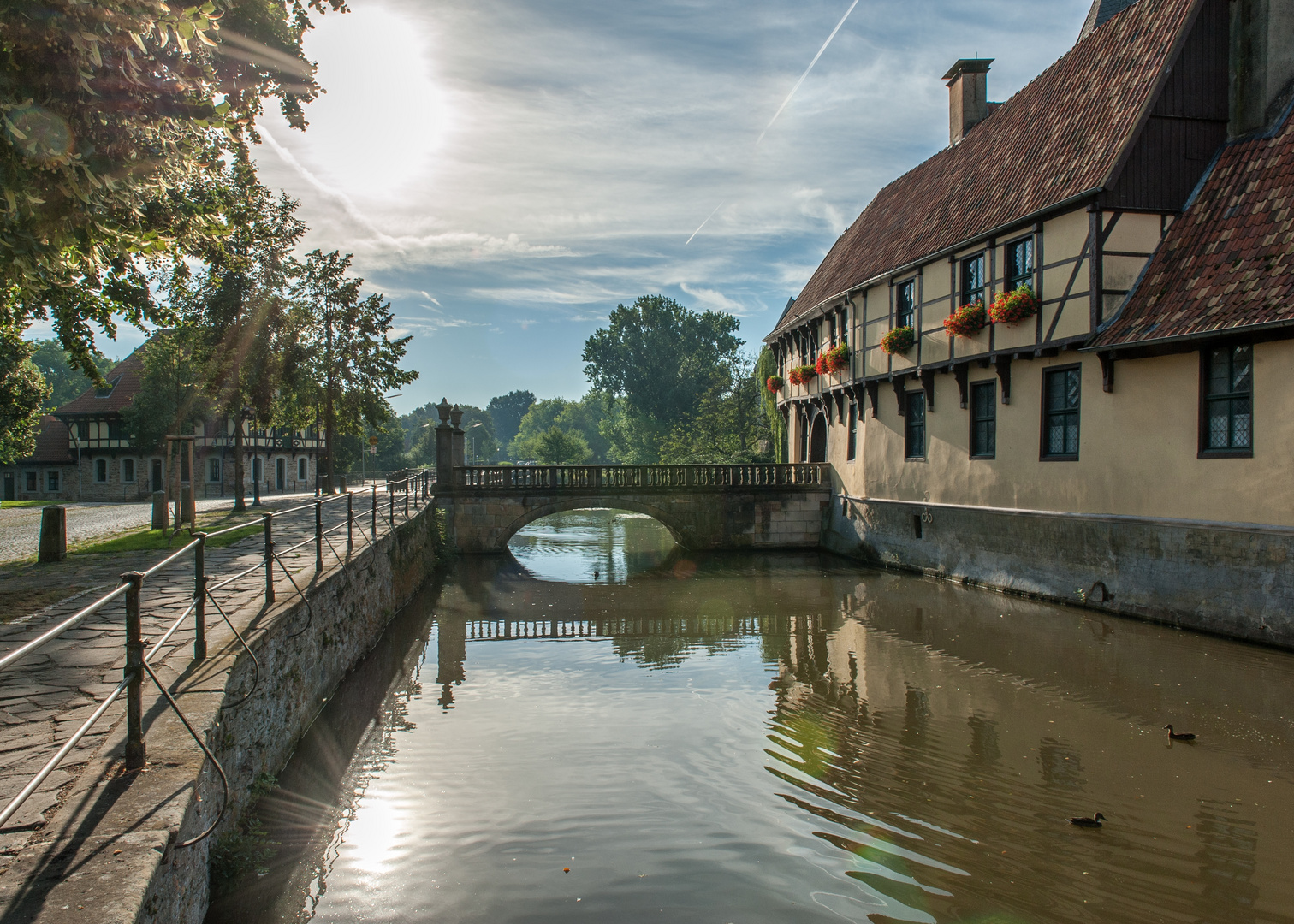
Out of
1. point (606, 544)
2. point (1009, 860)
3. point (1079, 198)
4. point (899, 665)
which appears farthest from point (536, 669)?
point (606, 544)

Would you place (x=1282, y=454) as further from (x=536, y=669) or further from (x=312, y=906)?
(x=312, y=906)

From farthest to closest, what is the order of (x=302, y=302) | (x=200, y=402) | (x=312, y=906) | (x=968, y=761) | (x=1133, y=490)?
(x=200, y=402) → (x=302, y=302) → (x=1133, y=490) → (x=968, y=761) → (x=312, y=906)

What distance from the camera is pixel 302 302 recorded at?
25078 millimetres

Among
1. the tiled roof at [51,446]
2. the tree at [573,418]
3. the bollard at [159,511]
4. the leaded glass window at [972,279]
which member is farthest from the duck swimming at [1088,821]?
the tree at [573,418]

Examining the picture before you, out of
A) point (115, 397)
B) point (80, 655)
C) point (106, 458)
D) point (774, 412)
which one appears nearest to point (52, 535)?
point (80, 655)

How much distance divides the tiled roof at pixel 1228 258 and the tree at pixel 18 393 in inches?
1129

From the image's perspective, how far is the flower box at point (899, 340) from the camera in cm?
1859

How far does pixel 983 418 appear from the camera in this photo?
54.9 ft

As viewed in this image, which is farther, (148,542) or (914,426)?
(914,426)

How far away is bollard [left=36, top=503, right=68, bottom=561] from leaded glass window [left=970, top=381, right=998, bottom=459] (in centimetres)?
1636

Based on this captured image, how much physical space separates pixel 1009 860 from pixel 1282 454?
863 centimetres

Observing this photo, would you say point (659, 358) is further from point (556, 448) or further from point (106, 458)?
point (106, 458)

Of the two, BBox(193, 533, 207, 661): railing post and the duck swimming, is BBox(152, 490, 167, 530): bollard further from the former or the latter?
the duck swimming

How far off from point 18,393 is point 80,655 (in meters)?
24.9
